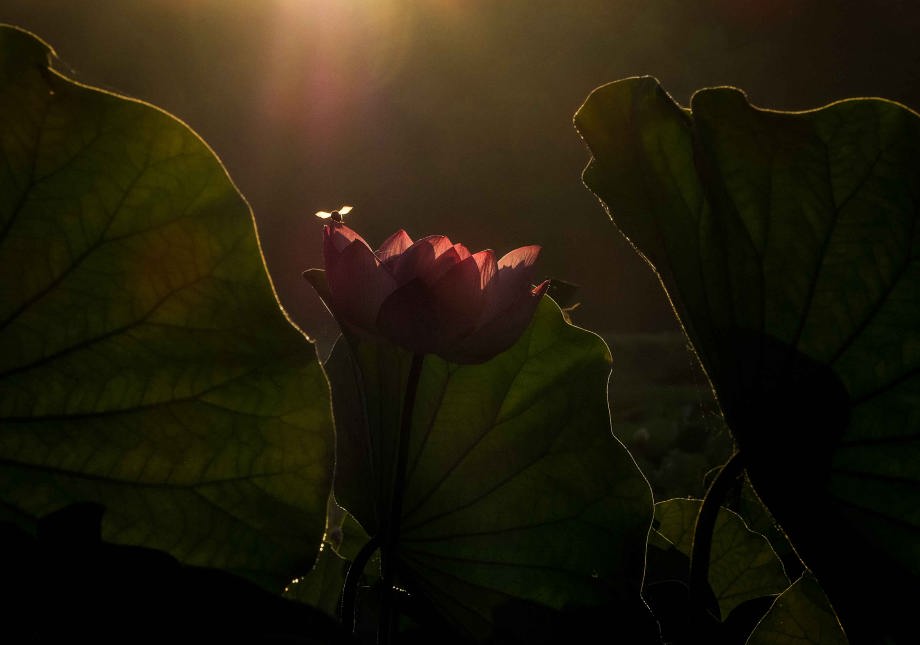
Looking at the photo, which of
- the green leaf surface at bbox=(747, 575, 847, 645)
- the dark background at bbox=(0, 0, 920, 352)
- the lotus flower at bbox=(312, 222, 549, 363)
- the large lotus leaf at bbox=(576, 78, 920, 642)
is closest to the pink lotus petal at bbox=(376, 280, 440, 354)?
the lotus flower at bbox=(312, 222, 549, 363)

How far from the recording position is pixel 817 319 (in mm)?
702

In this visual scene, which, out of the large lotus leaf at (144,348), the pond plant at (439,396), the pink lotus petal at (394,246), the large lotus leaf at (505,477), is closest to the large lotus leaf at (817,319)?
the pond plant at (439,396)

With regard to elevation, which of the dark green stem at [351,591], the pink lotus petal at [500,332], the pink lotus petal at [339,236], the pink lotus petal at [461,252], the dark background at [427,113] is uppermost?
the dark background at [427,113]

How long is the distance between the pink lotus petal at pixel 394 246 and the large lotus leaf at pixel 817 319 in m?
0.22

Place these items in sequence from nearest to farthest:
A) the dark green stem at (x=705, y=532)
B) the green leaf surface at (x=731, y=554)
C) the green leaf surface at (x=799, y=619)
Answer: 1. the dark green stem at (x=705, y=532)
2. the green leaf surface at (x=799, y=619)
3. the green leaf surface at (x=731, y=554)

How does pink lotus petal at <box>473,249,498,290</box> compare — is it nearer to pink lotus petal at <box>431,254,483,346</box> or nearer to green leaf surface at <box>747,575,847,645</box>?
pink lotus petal at <box>431,254,483,346</box>

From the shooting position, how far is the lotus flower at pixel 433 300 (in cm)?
62

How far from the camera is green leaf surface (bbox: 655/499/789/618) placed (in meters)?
0.95

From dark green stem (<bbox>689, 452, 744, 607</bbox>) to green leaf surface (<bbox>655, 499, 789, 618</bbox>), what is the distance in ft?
0.94

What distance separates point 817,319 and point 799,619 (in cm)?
26

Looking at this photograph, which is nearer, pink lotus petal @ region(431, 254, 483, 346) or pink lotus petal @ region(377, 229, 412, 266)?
pink lotus petal @ region(431, 254, 483, 346)

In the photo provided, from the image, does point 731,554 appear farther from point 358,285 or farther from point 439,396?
point 358,285

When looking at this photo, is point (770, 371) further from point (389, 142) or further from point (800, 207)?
point (389, 142)

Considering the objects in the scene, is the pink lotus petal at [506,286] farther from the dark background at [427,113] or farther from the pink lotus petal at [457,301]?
the dark background at [427,113]
